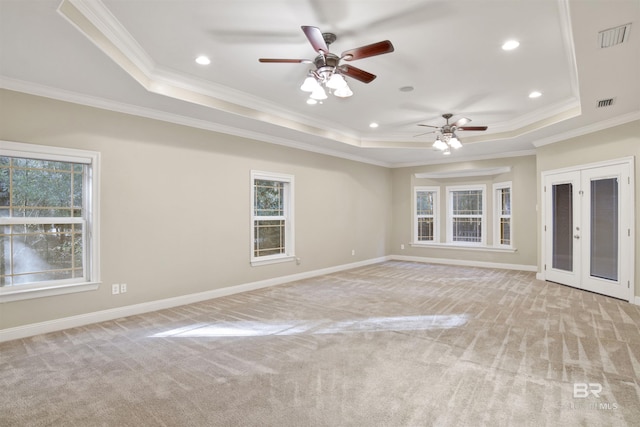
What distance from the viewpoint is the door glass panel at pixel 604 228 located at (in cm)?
519

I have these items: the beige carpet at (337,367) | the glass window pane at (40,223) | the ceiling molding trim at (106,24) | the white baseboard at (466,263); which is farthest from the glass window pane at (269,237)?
the white baseboard at (466,263)

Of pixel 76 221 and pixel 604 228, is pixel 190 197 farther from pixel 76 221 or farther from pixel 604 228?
pixel 604 228

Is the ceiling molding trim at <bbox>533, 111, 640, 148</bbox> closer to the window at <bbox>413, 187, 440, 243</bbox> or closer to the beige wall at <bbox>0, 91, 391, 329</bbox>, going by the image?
the window at <bbox>413, 187, 440, 243</bbox>

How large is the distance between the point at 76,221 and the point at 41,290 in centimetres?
82

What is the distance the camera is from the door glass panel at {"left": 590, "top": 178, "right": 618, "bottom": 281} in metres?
5.19

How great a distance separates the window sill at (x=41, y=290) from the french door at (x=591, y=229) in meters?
7.21

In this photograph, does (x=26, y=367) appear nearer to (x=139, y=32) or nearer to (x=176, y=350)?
(x=176, y=350)

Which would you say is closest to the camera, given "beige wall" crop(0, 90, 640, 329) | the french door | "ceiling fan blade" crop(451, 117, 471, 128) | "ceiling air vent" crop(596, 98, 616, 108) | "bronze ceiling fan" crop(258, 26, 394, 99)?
"bronze ceiling fan" crop(258, 26, 394, 99)

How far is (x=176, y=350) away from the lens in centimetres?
323

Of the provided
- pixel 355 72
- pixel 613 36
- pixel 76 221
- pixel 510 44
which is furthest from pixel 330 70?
pixel 76 221

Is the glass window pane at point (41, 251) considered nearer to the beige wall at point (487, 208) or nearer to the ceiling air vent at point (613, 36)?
the ceiling air vent at point (613, 36)

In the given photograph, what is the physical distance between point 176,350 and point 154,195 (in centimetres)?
→ 226

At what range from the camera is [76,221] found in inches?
157

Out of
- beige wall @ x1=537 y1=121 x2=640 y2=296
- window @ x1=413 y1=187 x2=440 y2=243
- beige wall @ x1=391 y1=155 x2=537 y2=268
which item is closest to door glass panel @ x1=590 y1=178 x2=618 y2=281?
beige wall @ x1=537 y1=121 x2=640 y2=296
